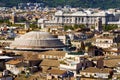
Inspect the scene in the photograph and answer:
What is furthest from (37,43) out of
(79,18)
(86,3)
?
(86,3)

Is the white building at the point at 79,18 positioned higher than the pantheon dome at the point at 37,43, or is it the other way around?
the pantheon dome at the point at 37,43

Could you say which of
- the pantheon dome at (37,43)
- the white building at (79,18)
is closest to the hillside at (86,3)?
the white building at (79,18)

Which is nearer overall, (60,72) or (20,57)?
(60,72)

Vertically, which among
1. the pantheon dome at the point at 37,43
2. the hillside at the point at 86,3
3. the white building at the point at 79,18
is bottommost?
the hillside at the point at 86,3

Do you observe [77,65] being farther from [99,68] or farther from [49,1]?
[49,1]

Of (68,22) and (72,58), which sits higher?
(72,58)

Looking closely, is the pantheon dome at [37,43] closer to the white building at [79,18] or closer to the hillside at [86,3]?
the white building at [79,18]

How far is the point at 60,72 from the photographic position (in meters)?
32.7

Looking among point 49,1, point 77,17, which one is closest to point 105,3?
point 49,1

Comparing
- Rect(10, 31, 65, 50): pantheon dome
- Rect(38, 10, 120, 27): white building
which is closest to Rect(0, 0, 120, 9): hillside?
Rect(38, 10, 120, 27): white building

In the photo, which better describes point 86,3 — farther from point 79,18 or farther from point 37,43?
point 37,43

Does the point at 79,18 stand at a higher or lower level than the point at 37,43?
lower

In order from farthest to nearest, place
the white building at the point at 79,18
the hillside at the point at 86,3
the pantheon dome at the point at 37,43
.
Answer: the hillside at the point at 86,3, the white building at the point at 79,18, the pantheon dome at the point at 37,43

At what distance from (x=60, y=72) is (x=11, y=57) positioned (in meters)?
7.21
